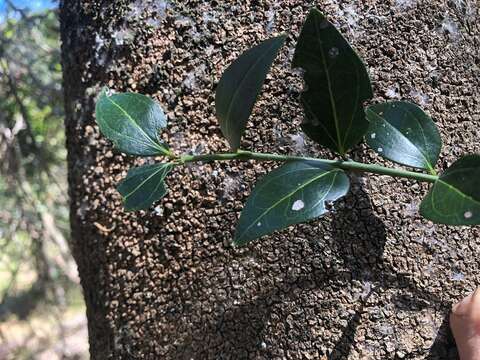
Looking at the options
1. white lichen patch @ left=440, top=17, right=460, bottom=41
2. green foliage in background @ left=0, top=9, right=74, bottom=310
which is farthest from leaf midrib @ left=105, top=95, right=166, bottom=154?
green foliage in background @ left=0, top=9, right=74, bottom=310

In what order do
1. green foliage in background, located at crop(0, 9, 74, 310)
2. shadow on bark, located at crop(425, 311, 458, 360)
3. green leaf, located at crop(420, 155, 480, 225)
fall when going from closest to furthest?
green leaf, located at crop(420, 155, 480, 225) → shadow on bark, located at crop(425, 311, 458, 360) → green foliage in background, located at crop(0, 9, 74, 310)

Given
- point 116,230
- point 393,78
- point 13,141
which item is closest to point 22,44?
point 13,141

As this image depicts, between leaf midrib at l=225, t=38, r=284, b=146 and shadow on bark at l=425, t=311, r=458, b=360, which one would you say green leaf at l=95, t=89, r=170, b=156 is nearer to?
leaf midrib at l=225, t=38, r=284, b=146

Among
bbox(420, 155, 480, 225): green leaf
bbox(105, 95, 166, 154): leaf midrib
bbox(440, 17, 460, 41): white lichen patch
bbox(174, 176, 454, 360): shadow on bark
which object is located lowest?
bbox(174, 176, 454, 360): shadow on bark

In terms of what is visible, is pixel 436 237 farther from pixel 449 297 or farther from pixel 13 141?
pixel 13 141

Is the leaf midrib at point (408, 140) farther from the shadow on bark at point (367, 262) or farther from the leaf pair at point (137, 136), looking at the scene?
the leaf pair at point (137, 136)

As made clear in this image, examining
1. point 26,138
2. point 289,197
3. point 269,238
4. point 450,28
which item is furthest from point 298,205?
point 26,138

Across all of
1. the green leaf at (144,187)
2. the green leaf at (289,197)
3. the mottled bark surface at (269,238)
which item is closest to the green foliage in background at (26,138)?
the mottled bark surface at (269,238)
